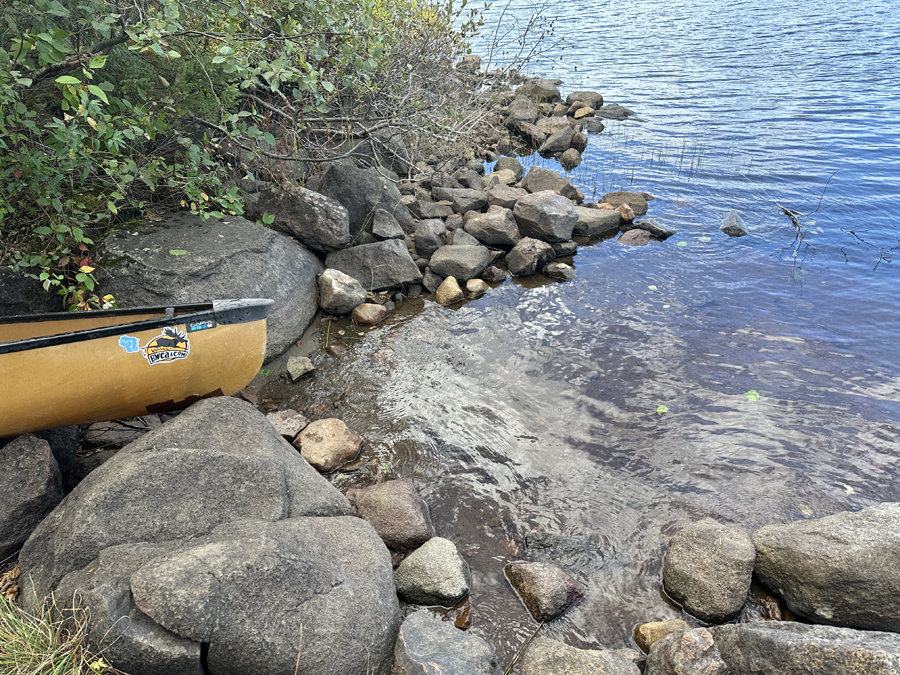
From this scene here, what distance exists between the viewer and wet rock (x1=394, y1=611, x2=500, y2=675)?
121 inches

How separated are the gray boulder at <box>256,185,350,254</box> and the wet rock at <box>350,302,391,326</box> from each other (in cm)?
110

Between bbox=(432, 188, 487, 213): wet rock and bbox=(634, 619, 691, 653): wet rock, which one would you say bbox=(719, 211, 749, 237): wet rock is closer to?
bbox=(432, 188, 487, 213): wet rock

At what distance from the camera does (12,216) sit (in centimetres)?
505

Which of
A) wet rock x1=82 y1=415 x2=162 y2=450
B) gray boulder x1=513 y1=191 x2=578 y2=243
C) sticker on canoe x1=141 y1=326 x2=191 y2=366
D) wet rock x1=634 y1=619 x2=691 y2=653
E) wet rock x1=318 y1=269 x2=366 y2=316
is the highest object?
sticker on canoe x1=141 y1=326 x2=191 y2=366

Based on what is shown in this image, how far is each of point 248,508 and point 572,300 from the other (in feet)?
17.9

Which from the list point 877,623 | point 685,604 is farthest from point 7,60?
point 877,623

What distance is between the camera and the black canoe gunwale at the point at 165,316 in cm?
397

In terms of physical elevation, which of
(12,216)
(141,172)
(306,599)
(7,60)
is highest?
(7,60)

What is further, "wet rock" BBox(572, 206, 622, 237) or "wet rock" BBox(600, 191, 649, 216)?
"wet rock" BBox(600, 191, 649, 216)

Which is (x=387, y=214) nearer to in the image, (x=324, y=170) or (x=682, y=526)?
(x=324, y=170)

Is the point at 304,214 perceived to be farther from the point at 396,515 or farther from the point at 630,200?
the point at 630,200

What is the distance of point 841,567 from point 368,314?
5.33 meters

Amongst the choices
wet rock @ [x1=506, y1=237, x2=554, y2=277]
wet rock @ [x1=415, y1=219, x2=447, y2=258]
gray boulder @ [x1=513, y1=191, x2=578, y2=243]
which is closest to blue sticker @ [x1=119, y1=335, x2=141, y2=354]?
wet rock @ [x1=415, y1=219, x2=447, y2=258]

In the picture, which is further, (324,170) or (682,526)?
(324,170)
